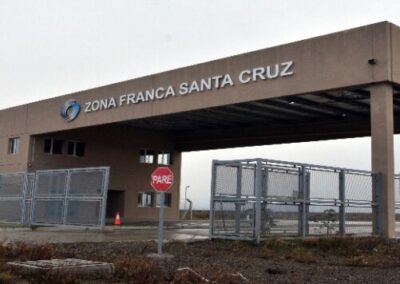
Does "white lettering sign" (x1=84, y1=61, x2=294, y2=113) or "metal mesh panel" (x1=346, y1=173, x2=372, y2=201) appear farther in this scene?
"white lettering sign" (x1=84, y1=61, x2=294, y2=113)

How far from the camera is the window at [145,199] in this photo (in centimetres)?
4334

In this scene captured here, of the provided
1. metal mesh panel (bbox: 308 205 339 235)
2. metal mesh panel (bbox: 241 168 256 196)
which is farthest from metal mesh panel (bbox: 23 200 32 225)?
metal mesh panel (bbox: 308 205 339 235)

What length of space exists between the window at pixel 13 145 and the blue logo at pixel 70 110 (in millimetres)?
5599

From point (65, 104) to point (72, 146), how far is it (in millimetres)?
4881

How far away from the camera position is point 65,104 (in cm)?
3606

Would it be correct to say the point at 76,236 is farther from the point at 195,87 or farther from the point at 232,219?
the point at 195,87

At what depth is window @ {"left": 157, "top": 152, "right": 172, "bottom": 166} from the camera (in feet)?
147

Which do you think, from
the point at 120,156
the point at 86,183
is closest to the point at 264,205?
the point at 86,183

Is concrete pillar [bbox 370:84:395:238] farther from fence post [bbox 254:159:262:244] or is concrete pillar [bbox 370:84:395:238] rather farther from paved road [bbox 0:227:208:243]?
paved road [bbox 0:227:208:243]

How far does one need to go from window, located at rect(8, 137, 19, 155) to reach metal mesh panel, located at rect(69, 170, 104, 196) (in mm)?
18034

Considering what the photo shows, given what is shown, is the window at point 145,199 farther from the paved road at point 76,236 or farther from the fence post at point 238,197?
the fence post at point 238,197

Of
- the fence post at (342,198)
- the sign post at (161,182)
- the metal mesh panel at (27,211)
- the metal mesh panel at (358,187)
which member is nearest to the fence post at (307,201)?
the fence post at (342,198)

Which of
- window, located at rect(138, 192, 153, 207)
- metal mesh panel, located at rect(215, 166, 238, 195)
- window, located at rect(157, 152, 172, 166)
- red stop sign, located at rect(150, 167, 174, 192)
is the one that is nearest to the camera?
red stop sign, located at rect(150, 167, 174, 192)

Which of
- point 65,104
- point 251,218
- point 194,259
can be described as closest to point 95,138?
point 65,104
